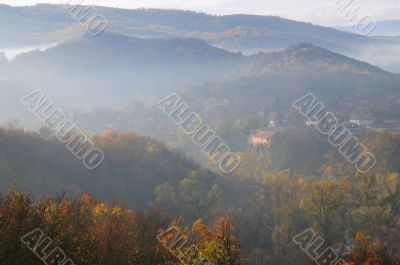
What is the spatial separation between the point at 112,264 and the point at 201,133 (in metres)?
120

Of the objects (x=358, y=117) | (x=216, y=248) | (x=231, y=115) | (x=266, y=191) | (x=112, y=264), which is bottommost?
(x=112, y=264)

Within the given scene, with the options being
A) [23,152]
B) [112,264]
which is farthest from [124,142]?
[112,264]

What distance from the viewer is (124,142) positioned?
306ft

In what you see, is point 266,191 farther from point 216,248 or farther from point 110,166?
point 216,248

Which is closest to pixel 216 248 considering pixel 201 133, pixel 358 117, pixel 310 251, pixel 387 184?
pixel 310 251

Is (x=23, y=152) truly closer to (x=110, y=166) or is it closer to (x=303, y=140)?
(x=110, y=166)

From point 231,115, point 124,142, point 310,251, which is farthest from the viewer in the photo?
point 231,115

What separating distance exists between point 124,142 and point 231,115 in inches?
3847

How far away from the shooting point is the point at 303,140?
351 feet

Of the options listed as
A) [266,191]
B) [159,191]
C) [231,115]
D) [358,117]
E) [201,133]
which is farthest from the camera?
[231,115]

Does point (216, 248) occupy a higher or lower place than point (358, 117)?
lower

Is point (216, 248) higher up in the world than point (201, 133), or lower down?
lower down

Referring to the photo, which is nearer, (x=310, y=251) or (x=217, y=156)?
(x=310, y=251)

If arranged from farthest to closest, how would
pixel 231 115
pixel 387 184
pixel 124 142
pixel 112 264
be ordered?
pixel 231 115 → pixel 124 142 → pixel 387 184 → pixel 112 264
